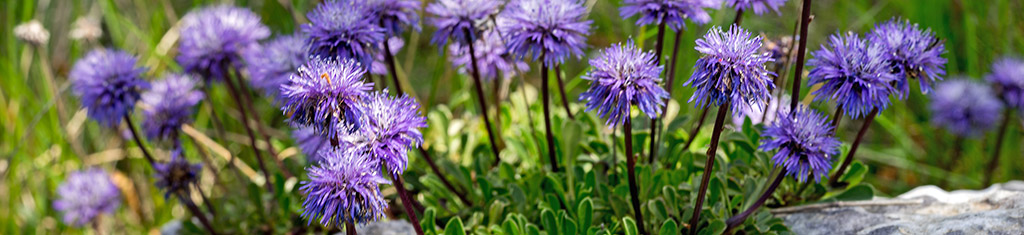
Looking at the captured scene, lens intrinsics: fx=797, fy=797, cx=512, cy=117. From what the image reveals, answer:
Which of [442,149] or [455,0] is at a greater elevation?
[455,0]

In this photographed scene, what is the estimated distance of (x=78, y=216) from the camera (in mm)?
3973

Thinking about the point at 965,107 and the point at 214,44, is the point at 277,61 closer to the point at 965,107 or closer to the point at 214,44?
the point at 214,44

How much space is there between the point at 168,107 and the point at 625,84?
7.34ft

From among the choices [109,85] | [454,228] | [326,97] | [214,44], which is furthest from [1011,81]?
[109,85]

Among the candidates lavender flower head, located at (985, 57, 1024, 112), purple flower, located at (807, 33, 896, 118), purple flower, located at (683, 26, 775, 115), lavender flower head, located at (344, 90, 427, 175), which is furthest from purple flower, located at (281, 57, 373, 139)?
lavender flower head, located at (985, 57, 1024, 112)

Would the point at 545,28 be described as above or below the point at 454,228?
above

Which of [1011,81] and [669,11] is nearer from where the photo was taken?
[669,11]

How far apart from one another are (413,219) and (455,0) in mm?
883

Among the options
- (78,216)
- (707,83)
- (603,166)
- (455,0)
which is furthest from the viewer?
(78,216)

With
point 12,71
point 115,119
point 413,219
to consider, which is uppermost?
point 12,71

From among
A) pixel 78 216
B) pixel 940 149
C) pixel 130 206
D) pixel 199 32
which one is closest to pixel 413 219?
pixel 199 32

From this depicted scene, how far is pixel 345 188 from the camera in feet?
6.44

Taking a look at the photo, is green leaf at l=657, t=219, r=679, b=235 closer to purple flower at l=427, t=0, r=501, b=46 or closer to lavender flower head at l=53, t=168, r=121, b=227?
purple flower at l=427, t=0, r=501, b=46

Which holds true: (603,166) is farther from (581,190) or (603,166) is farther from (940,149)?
(940,149)
